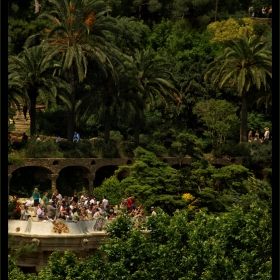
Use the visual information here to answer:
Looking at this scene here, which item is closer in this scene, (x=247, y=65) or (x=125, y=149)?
(x=125, y=149)

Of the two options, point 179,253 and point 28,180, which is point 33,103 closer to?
point 28,180

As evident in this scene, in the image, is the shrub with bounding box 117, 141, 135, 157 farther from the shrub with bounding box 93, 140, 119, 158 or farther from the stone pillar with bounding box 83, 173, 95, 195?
the stone pillar with bounding box 83, 173, 95, 195

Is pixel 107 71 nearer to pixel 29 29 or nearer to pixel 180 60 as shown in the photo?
pixel 29 29

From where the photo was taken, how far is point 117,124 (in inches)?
3068

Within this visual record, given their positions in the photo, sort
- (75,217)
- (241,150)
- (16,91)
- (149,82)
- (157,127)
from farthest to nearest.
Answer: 1. (157,127)
2. (241,150)
3. (149,82)
4. (16,91)
5. (75,217)

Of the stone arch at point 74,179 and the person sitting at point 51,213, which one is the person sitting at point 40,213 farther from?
the stone arch at point 74,179

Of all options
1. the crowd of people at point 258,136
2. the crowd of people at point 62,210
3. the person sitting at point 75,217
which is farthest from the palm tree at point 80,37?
the person sitting at point 75,217

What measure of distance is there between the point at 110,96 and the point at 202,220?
77.3 feet

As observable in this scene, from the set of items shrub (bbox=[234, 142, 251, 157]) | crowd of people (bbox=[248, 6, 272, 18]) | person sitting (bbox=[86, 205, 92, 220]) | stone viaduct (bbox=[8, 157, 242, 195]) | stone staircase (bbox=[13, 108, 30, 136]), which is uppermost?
crowd of people (bbox=[248, 6, 272, 18])

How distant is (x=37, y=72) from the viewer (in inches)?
2482

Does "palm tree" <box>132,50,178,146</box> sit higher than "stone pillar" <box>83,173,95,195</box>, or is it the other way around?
"palm tree" <box>132,50,178,146</box>

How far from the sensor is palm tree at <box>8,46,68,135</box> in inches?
2464

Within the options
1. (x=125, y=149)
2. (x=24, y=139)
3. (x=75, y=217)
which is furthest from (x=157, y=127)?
(x=75, y=217)

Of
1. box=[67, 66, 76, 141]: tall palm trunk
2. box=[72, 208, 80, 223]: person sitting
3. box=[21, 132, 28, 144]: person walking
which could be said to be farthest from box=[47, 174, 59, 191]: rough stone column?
box=[72, 208, 80, 223]: person sitting
